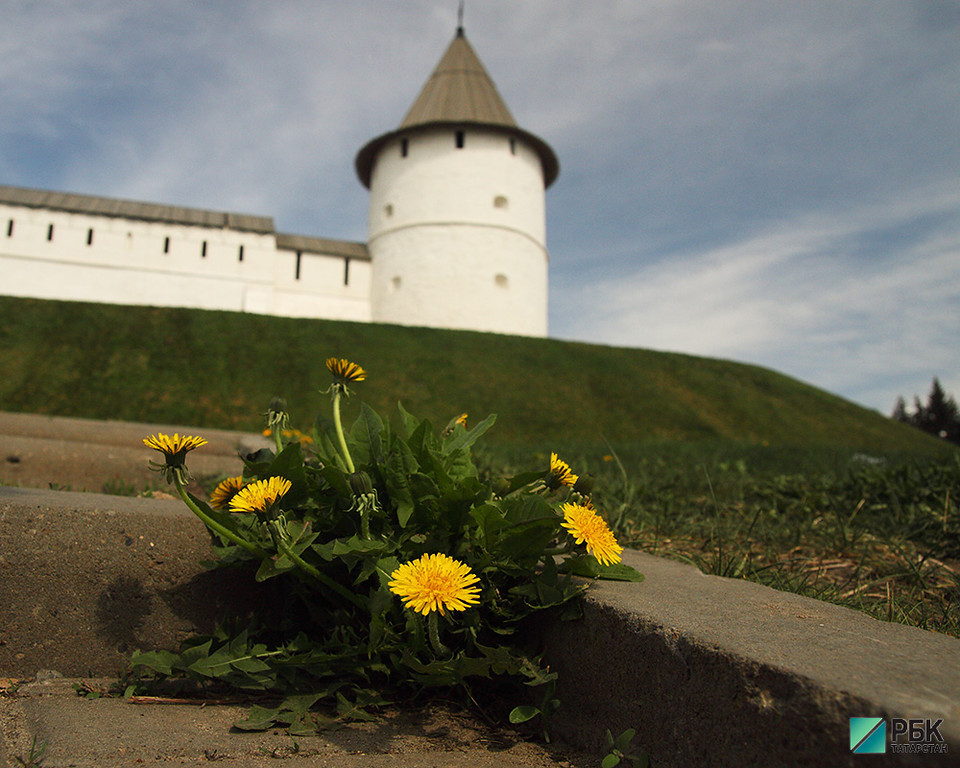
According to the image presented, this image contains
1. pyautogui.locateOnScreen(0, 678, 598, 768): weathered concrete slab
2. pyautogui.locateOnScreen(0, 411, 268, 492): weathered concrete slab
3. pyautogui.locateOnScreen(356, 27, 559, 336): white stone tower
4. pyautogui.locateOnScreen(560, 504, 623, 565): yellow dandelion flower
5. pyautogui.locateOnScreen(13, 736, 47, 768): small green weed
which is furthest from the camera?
pyautogui.locateOnScreen(356, 27, 559, 336): white stone tower

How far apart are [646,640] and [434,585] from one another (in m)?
0.42

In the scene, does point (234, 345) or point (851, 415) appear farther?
point (851, 415)

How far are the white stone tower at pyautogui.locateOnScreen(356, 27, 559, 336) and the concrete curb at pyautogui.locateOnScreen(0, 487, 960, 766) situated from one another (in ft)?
81.5

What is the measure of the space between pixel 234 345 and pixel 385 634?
1581 cm

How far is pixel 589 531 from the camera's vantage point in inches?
61.4

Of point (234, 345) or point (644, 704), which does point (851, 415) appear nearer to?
point (234, 345)

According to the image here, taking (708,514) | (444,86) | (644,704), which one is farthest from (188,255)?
(644,704)

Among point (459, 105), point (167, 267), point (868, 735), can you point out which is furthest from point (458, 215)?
point (868, 735)

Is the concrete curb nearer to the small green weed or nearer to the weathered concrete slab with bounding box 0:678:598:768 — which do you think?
the weathered concrete slab with bounding box 0:678:598:768

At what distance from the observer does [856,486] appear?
4117 mm

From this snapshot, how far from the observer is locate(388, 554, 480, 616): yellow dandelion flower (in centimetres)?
133

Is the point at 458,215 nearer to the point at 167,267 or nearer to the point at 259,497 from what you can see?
the point at 167,267

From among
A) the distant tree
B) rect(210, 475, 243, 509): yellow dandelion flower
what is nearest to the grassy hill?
rect(210, 475, 243, 509): yellow dandelion flower

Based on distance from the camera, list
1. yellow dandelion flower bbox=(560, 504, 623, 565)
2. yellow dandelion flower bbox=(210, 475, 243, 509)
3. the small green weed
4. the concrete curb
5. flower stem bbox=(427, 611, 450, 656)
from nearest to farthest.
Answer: the concrete curb
the small green weed
flower stem bbox=(427, 611, 450, 656)
yellow dandelion flower bbox=(560, 504, 623, 565)
yellow dandelion flower bbox=(210, 475, 243, 509)
